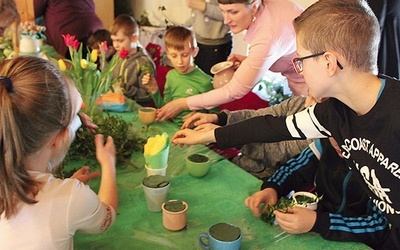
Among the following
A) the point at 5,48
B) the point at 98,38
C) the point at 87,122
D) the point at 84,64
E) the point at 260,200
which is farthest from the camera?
the point at 98,38

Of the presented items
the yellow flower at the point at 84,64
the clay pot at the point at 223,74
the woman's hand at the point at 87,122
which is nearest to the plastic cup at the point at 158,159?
the woman's hand at the point at 87,122

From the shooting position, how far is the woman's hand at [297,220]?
3.81 ft

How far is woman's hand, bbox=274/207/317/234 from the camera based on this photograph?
3.81 feet

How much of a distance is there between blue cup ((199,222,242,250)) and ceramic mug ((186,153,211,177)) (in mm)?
353

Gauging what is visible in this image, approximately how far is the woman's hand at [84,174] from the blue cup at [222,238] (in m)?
0.48

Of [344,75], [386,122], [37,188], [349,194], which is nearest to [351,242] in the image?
[349,194]

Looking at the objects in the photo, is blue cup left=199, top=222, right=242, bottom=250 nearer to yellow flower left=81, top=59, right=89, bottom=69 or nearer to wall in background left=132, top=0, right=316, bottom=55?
yellow flower left=81, top=59, right=89, bottom=69

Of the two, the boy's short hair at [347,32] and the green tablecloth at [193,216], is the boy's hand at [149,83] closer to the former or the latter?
the green tablecloth at [193,216]

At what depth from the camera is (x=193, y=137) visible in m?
1.53

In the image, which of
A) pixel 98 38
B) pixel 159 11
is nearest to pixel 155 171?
pixel 98 38

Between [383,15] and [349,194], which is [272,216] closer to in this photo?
[349,194]

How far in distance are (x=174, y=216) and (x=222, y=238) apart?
17 cm

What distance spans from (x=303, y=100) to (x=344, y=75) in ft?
2.09

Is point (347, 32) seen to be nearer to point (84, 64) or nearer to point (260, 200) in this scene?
point (260, 200)
